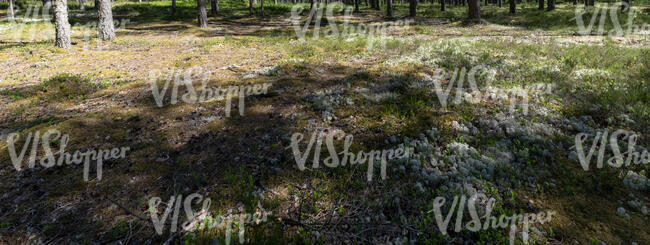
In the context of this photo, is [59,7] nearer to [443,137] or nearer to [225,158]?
[225,158]

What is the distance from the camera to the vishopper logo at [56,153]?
5305mm

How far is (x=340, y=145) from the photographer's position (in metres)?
5.87

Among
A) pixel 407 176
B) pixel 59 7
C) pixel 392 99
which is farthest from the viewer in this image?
pixel 59 7

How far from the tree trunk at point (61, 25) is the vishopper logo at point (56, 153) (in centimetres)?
1168

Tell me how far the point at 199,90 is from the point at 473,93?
8541 mm

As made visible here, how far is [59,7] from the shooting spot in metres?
14.2

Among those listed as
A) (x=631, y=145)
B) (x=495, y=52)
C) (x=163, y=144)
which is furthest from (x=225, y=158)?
(x=495, y=52)

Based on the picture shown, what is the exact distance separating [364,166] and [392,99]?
343cm

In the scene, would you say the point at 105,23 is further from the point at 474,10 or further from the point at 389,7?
the point at 474,10

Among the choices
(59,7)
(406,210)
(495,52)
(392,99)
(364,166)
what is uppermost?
(59,7)

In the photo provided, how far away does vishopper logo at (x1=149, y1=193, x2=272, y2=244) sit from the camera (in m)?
3.81

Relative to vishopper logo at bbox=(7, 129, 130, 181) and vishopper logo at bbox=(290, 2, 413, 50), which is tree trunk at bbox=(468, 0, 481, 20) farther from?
vishopper logo at bbox=(7, 129, 130, 181)

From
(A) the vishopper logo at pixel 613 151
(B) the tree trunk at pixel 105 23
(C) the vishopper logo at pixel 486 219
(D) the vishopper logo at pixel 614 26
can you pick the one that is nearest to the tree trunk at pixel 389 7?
(D) the vishopper logo at pixel 614 26

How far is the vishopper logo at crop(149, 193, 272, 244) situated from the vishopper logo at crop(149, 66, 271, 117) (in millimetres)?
3507
